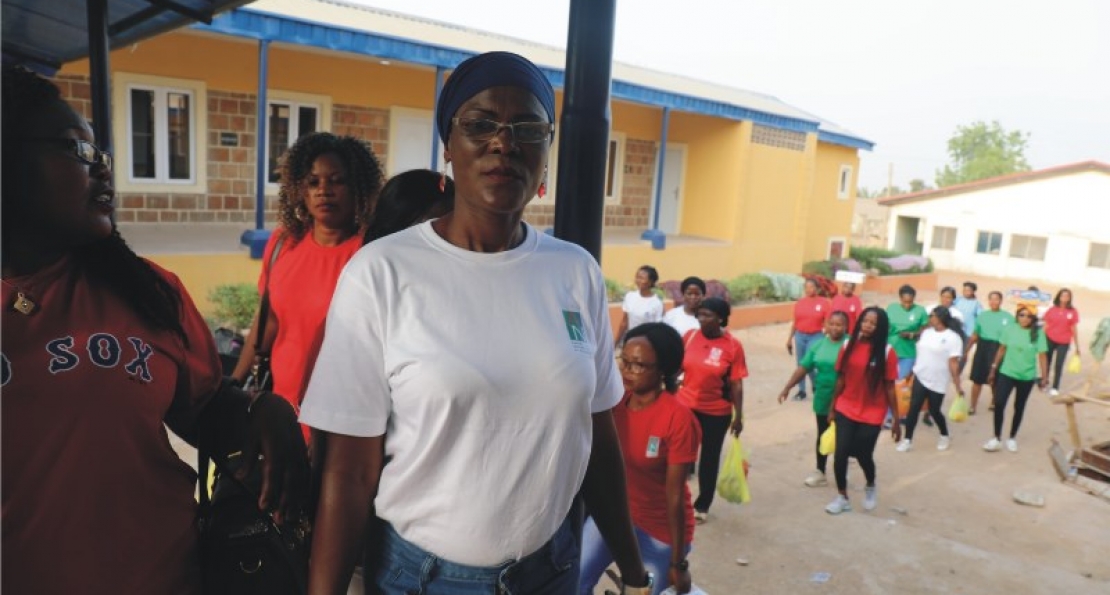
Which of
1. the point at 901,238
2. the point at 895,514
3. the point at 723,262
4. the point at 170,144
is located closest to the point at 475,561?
the point at 895,514

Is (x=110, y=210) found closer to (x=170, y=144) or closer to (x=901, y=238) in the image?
(x=170, y=144)

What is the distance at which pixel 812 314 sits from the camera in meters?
8.51

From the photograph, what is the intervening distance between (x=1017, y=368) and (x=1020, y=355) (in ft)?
0.45

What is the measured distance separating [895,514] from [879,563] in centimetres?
111

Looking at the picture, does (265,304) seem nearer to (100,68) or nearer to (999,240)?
(100,68)

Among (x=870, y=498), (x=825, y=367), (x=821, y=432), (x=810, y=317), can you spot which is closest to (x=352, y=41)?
(x=810, y=317)

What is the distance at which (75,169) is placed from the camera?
1.34 m

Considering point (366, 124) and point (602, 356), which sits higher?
point (366, 124)

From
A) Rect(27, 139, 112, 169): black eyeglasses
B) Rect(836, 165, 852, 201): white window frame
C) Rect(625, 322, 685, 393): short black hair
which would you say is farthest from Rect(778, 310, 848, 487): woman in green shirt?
Rect(836, 165, 852, 201): white window frame

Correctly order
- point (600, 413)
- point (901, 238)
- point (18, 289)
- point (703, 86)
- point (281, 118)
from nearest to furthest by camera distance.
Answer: point (18, 289)
point (600, 413)
point (281, 118)
point (703, 86)
point (901, 238)

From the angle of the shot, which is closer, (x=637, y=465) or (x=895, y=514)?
(x=637, y=465)

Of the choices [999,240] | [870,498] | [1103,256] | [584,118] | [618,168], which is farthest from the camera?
[999,240]

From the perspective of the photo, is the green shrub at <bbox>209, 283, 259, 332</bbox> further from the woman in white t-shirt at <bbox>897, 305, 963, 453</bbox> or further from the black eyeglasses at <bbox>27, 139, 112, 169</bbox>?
A: the black eyeglasses at <bbox>27, 139, 112, 169</bbox>

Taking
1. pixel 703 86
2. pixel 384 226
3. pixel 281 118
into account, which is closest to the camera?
pixel 384 226
